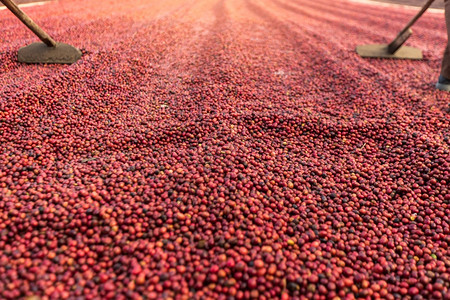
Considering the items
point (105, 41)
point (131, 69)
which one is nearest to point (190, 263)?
point (131, 69)

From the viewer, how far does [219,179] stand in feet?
7.13

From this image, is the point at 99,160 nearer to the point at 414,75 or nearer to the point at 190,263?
the point at 190,263

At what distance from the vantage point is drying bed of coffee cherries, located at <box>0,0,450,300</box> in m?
1.59

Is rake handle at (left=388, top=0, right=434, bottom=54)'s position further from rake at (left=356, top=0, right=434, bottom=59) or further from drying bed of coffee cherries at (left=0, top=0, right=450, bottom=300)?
drying bed of coffee cherries at (left=0, top=0, right=450, bottom=300)

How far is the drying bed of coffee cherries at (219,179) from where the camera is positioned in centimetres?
159

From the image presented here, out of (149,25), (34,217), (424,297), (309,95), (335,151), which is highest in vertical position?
(149,25)

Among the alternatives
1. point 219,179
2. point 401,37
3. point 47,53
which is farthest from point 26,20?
point 401,37

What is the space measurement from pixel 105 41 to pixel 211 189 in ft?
14.4

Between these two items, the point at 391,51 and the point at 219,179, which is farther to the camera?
the point at 391,51

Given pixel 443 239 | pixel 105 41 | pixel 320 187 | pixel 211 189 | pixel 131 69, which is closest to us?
pixel 443 239

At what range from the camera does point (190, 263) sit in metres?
1.62

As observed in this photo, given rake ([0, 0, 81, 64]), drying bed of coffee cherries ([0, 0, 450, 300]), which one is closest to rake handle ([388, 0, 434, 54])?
drying bed of coffee cherries ([0, 0, 450, 300])

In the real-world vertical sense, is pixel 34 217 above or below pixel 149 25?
below

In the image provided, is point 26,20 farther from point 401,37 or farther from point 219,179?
point 401,37
